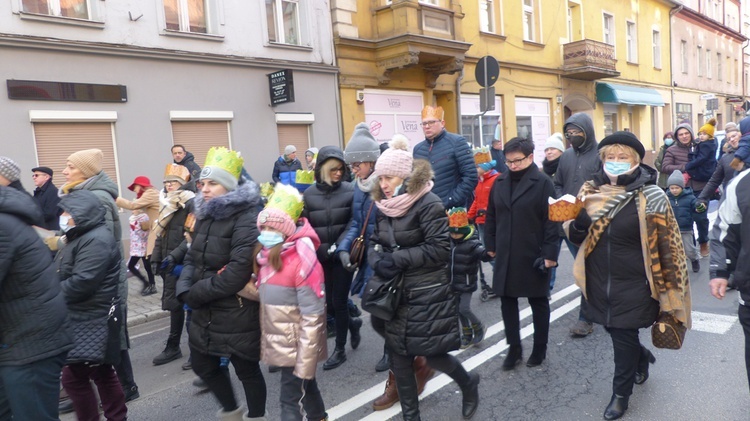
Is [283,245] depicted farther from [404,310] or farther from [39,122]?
[39,122]

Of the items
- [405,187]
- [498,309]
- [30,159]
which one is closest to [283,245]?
[405,187]

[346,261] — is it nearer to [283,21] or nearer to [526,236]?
[526,236]

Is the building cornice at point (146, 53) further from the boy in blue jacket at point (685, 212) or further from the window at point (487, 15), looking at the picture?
the boy in blue jacket at point (685, 212)

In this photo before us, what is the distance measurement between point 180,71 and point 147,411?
8558mm

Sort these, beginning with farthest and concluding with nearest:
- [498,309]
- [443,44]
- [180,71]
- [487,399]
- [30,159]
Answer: [443,44] → [180,71] → [30,159] → [498,309] → [487,399]

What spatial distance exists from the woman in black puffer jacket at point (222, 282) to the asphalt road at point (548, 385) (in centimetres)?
86

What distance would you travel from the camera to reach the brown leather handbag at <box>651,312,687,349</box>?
11.4ft

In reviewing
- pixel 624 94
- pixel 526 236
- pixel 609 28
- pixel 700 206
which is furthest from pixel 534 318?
pixel 609 28

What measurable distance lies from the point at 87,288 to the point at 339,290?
208cm

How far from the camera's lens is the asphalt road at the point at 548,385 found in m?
3.78

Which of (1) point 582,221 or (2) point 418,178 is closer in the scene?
(2) point 418,178

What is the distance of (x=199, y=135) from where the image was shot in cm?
1168

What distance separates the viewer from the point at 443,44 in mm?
15273

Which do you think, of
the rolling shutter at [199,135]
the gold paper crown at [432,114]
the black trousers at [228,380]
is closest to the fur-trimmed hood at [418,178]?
the black trousers at [228,380]
